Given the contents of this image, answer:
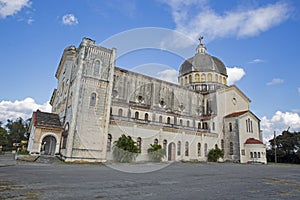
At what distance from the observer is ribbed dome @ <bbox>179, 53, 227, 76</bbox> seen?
159 ft

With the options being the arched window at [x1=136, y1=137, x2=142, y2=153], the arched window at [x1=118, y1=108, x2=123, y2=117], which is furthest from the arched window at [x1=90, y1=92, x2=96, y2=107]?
the arched window at [x1=136, y1=137, x2=142, y2=153]

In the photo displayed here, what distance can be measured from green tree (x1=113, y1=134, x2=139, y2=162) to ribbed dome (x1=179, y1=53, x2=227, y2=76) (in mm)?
27934

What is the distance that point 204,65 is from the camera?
160ft

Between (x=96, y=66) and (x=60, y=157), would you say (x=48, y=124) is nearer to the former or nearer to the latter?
(x=60, y=157)

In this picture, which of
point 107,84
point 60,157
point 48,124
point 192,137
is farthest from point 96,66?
point 192,137

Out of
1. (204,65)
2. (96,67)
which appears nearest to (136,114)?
(96,67)

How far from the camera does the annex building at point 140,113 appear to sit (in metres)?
24.9

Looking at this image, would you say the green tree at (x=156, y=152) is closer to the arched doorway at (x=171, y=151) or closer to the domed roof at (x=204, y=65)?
the arched doorway at (x=171, y=151)

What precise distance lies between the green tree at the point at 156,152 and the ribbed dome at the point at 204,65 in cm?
2430

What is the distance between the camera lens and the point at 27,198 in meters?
5.51

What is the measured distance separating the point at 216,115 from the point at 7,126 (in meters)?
66.9

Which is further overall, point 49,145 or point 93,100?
A: point 49,145

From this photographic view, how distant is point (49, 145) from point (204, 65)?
35006 mm

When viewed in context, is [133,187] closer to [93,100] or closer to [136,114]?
[93,100]
